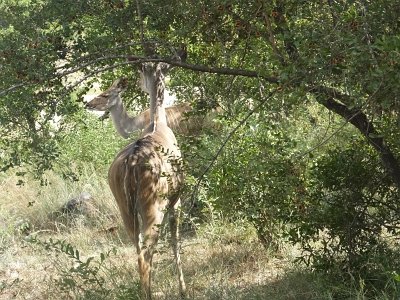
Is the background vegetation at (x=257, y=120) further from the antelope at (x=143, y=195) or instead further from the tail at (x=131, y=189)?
the tail at (x=131, y=189)

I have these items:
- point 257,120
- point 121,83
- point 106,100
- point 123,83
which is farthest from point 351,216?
point 106,100

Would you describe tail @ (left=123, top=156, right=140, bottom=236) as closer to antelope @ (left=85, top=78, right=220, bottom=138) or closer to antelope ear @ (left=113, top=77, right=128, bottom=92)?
antelope ear @ (left=113, top=77, right=128, bottom=92)

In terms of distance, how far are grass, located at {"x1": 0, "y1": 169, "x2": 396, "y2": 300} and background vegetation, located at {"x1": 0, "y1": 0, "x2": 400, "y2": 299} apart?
28 mm

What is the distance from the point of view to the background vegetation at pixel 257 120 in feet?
14.1

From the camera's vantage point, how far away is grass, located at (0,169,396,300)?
6.07 m

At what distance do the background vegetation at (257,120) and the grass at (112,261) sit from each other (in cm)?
3

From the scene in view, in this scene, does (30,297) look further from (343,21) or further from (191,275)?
(343,21)

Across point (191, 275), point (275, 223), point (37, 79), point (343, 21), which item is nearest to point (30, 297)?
point (191, 275)

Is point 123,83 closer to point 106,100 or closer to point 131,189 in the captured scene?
point 106,100

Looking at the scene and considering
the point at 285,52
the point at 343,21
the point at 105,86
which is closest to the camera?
the point at 343,21

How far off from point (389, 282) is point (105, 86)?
542 centimetres

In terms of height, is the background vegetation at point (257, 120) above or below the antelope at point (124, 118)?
below

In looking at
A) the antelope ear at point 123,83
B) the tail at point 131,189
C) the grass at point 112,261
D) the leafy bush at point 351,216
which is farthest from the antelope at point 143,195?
the antelope ear at point 123,83

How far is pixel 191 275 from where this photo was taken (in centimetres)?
721
